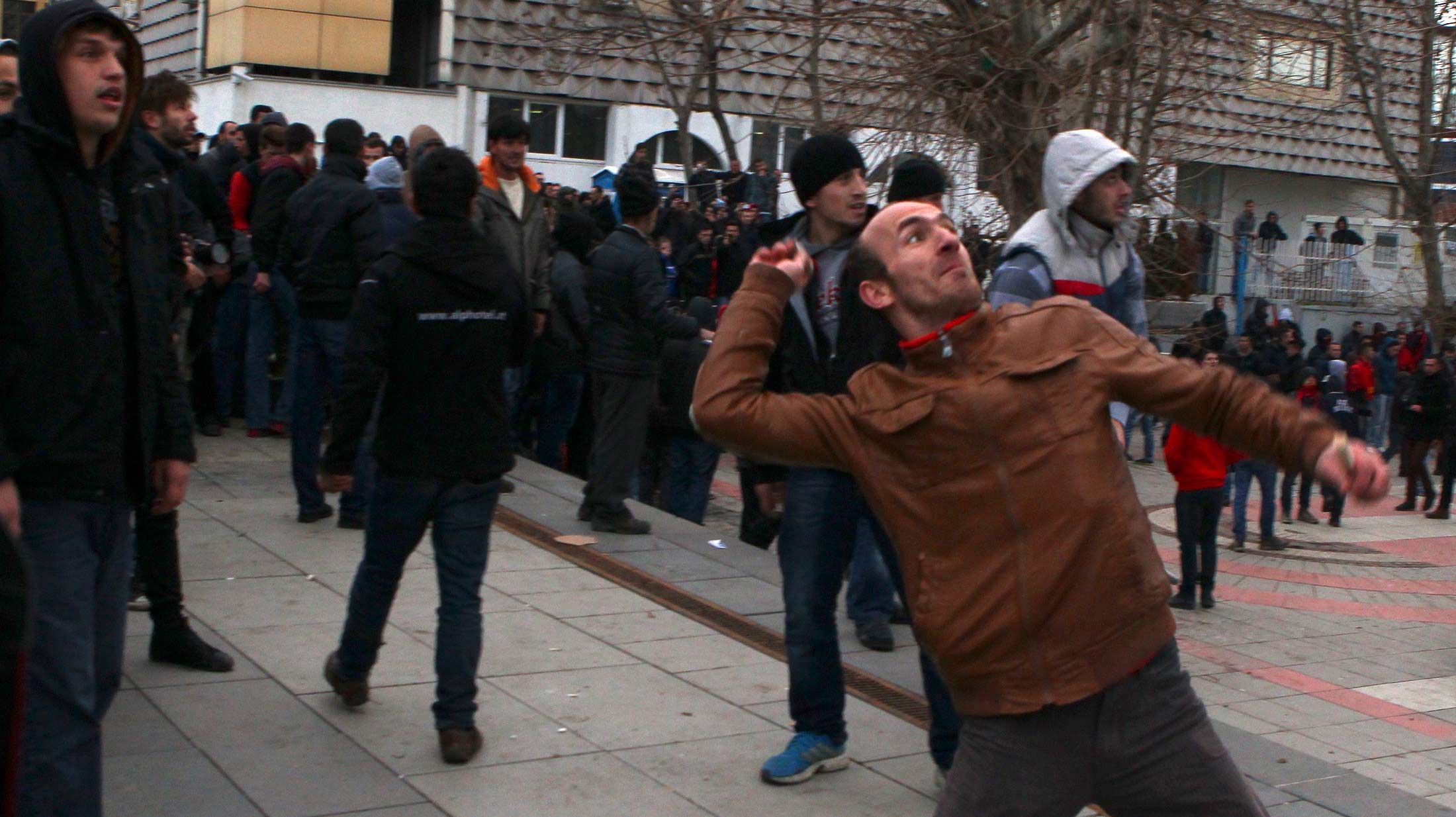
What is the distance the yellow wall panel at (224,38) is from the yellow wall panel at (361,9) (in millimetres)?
1325

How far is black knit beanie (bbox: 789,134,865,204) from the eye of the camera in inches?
196

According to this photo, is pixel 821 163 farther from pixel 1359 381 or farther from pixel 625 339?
pixel 1359 381

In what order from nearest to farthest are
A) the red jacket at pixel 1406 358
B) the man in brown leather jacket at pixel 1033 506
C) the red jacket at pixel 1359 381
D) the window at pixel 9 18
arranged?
the man in brown leather jacket at pixel 1033 506 → the red jacket at pixel 1359 381 → the red jacket at pixel 1406 358 → the window at pixel 9 18

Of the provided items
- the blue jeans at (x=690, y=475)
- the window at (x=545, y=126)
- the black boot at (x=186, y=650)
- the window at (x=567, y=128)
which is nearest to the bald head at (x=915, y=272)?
the black boot at (x=186, y=650)

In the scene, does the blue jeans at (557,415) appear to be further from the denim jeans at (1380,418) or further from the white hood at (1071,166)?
the denim jeans at (1380,418)

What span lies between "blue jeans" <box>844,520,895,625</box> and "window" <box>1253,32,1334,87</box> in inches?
287

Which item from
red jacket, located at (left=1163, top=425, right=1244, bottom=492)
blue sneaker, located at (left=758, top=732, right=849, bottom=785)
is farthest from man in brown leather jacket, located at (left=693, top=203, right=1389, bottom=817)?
red jacket, located at (left=1163, top=425, right=1244, bottom=492)

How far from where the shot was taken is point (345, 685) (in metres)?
5.25

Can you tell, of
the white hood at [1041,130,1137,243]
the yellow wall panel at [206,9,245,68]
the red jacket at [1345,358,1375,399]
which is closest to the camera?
the white hood at [1041,130,1137,243]

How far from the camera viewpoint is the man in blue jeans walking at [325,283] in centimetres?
811

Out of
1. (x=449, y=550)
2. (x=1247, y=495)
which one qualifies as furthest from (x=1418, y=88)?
(x=449, y=550)

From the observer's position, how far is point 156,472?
3.72m

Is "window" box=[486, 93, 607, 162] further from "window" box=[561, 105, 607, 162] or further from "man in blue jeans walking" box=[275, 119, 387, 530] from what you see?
"man in blue jeans walking" box=[275, 119, 387, 530]

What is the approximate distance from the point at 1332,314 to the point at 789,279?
30675mm
